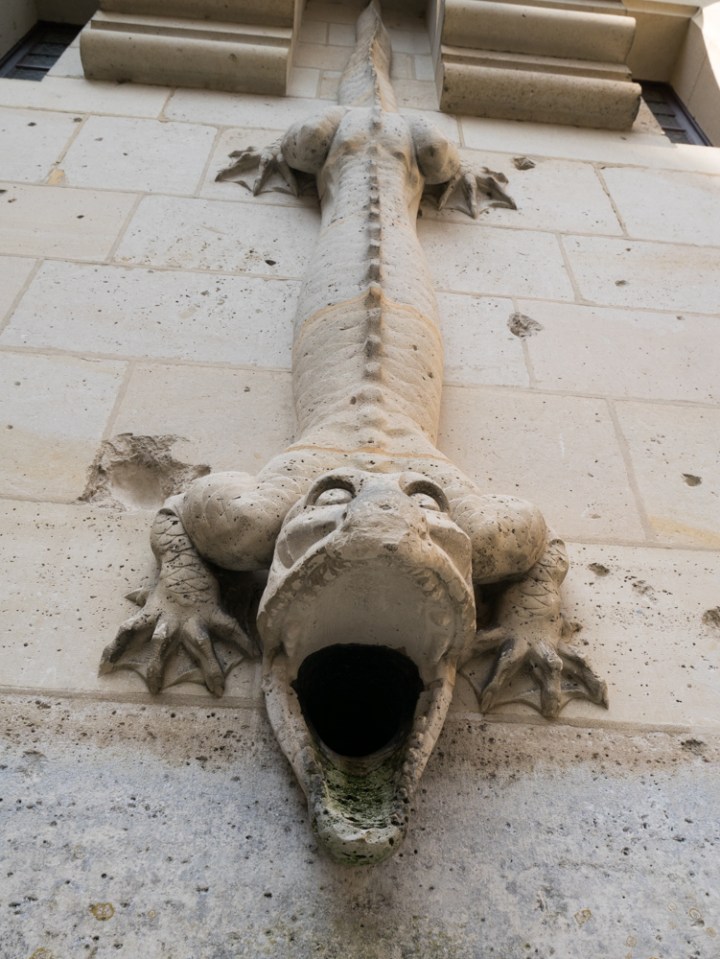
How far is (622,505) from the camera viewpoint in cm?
250

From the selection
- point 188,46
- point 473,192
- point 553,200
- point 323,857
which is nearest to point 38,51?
point 188,46

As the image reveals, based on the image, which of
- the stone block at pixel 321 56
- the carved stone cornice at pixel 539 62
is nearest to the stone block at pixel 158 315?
the carved stone cornice at pixel 539 62

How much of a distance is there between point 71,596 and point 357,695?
80 cm

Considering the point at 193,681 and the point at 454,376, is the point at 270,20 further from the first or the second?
the point at 193,681

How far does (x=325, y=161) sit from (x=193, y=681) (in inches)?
101

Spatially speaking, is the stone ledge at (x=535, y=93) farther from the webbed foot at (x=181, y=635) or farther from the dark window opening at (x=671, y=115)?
the webbed foot at (x=181, y=635)

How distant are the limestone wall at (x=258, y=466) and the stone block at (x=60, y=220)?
2 centimetres

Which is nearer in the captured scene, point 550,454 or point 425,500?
point 425,500

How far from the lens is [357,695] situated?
1849 millimetres

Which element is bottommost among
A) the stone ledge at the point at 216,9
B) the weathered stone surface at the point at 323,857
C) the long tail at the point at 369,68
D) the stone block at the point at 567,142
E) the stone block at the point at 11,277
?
the weathered stone surface at the point at 323,857

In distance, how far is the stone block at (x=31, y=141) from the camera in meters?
3.64

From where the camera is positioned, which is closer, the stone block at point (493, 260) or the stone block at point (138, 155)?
the stone block at point (493, 260)

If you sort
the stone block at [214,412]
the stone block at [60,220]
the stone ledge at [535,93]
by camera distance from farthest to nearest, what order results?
the stone ledge at [535,93]
the stone block at [60,220]
the stone block at [214,412]

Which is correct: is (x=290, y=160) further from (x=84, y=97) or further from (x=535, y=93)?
(x=535, y=93)
